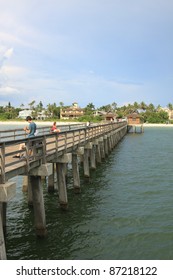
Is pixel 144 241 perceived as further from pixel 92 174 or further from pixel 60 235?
pixel 92 174

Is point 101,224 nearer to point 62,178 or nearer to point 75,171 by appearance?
point 62,178

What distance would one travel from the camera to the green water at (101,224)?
10305 millimetres

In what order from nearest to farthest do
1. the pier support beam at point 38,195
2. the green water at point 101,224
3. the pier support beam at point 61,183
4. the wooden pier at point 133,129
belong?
the green water at point 101,224, the pier support beam at point 38,195, the pier support beam at point 61,183, the wooden pier at point 133,129

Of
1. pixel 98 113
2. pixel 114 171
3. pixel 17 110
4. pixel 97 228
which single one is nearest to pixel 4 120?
pixel 17 110

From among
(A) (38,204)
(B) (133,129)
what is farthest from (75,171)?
(B) (133,129)

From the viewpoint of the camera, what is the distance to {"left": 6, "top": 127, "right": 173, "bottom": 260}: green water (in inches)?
406

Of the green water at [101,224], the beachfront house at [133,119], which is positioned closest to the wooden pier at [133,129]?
the beachfront house at [133,119]

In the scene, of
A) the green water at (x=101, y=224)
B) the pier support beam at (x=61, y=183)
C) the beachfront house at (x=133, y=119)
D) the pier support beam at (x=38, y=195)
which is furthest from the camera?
the beachfront house at (x=133, y=119)

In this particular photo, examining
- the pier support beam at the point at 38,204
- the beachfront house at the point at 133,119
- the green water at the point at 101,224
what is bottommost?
the green water at the point at 101,224

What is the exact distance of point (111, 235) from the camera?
1166 cm

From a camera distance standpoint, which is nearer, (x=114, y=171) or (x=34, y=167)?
(x=34, y=167)

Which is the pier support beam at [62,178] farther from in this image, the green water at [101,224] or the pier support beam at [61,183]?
the green water at [101,224]

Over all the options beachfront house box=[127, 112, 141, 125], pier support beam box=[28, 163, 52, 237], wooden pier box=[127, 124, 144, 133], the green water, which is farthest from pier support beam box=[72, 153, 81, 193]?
beachfront house box=[127, 112, 141, 125]
